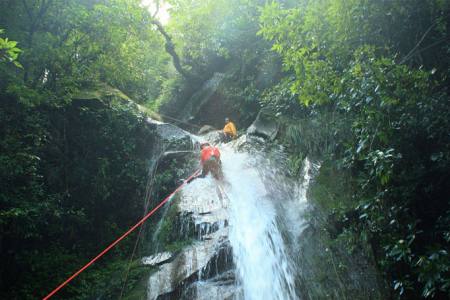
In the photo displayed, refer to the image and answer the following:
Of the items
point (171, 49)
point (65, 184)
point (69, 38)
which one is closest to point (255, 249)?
point (65, 184)

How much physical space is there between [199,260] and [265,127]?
6184 mm

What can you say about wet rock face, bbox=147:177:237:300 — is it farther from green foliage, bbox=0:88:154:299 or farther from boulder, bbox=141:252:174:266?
green foliage, bbox=0:88:154:299

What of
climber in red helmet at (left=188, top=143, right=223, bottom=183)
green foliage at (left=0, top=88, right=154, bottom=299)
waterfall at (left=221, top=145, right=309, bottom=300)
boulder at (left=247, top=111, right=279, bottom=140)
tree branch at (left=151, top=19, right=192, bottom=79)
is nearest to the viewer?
waterfall at (left=221, top=145, right=309, bottom=300)

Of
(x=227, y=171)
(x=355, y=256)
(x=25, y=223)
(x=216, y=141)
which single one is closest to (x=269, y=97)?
(x=216, y=141)

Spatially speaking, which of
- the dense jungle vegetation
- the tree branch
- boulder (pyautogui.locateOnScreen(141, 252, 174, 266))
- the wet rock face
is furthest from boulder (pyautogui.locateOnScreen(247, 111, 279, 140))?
the tree branch

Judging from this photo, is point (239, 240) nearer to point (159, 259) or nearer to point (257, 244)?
point (257, 244)

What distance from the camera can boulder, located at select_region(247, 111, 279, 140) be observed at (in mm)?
10662

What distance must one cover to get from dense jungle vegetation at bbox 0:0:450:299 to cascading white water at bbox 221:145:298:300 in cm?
108

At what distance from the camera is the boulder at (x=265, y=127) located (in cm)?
1066

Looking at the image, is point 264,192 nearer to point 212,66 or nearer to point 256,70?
point 256,70

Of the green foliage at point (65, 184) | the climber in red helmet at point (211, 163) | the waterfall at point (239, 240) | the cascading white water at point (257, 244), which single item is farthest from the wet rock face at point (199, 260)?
the green foliage at point (65, 184)

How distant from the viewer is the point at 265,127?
1112 centimetres

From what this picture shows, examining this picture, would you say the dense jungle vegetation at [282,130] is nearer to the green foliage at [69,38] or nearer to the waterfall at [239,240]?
the green foliage at [69,38]

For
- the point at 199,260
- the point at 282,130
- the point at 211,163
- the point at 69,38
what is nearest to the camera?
the point at 199,260
